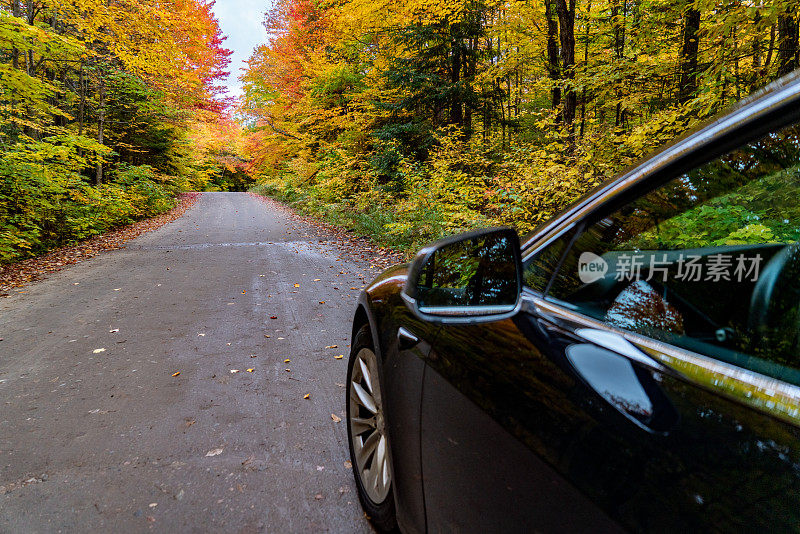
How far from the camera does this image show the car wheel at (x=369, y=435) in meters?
1.92

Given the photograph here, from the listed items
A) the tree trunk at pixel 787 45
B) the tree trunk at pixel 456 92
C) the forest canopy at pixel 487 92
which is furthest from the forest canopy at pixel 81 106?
the tree trunk at pixel 787 45

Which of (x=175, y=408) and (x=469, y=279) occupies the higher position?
(x=469, y=279)

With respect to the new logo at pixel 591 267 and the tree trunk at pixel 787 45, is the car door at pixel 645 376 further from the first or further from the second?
the tree trunk at pixel 787 45

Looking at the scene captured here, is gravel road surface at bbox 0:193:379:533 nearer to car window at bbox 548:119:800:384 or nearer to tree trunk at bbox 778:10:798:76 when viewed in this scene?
car window at bbox 548:119:800:384

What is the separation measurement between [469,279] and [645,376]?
30.9 inches

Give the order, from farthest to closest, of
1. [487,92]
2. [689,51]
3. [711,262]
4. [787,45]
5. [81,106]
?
1. [81,106]
2. [487,92]
3. [689,51]
4. [787,45]
5. [711,262]

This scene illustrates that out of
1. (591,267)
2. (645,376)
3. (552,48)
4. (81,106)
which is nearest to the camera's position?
(645,376)

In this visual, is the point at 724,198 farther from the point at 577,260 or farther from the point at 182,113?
the point at 182,113

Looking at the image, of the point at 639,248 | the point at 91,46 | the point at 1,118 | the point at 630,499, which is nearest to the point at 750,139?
the point at 639,248

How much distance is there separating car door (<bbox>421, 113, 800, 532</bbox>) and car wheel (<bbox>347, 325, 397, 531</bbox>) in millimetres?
549

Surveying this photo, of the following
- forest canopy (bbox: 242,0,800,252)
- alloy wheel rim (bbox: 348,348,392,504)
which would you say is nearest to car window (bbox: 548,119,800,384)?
alloy wheel rim (bbox: 348,348,392,504)

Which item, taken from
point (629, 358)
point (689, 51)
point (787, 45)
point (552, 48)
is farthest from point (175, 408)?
point (552, 48)

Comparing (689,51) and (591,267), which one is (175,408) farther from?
(689,51)

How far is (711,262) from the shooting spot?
121cm
